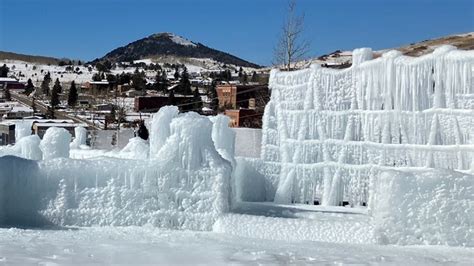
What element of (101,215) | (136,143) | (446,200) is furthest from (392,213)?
(136,143)

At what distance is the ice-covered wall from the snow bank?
3.06 m

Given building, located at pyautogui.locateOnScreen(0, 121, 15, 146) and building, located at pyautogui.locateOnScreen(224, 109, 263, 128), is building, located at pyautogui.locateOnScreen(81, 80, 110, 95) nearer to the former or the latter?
building, located at pyautogui.locateOnScreen(0, 121, 15, 146)

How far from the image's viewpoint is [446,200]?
27.5ft

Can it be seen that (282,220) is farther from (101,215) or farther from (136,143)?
(136,143)

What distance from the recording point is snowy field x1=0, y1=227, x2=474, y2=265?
6.91 m

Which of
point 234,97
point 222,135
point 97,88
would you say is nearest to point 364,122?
point 222,135

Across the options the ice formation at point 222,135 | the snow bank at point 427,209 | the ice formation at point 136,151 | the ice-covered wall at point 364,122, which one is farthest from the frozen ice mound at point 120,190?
the ice-covered wall at point 364,122

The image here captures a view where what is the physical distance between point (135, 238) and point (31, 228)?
175cm

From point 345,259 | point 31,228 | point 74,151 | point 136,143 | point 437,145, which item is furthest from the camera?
point 74,151

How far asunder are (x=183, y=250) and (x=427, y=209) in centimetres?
324

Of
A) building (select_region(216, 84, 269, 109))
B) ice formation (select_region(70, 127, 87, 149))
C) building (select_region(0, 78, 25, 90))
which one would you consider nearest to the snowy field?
ice formation (select_region(70, 127, 87, 149))

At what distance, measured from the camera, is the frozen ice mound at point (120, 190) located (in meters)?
9.38

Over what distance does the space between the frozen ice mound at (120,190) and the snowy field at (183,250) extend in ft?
1.45

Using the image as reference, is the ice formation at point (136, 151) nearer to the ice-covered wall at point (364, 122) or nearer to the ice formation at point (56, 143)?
the ice formation at point (56, 143)
